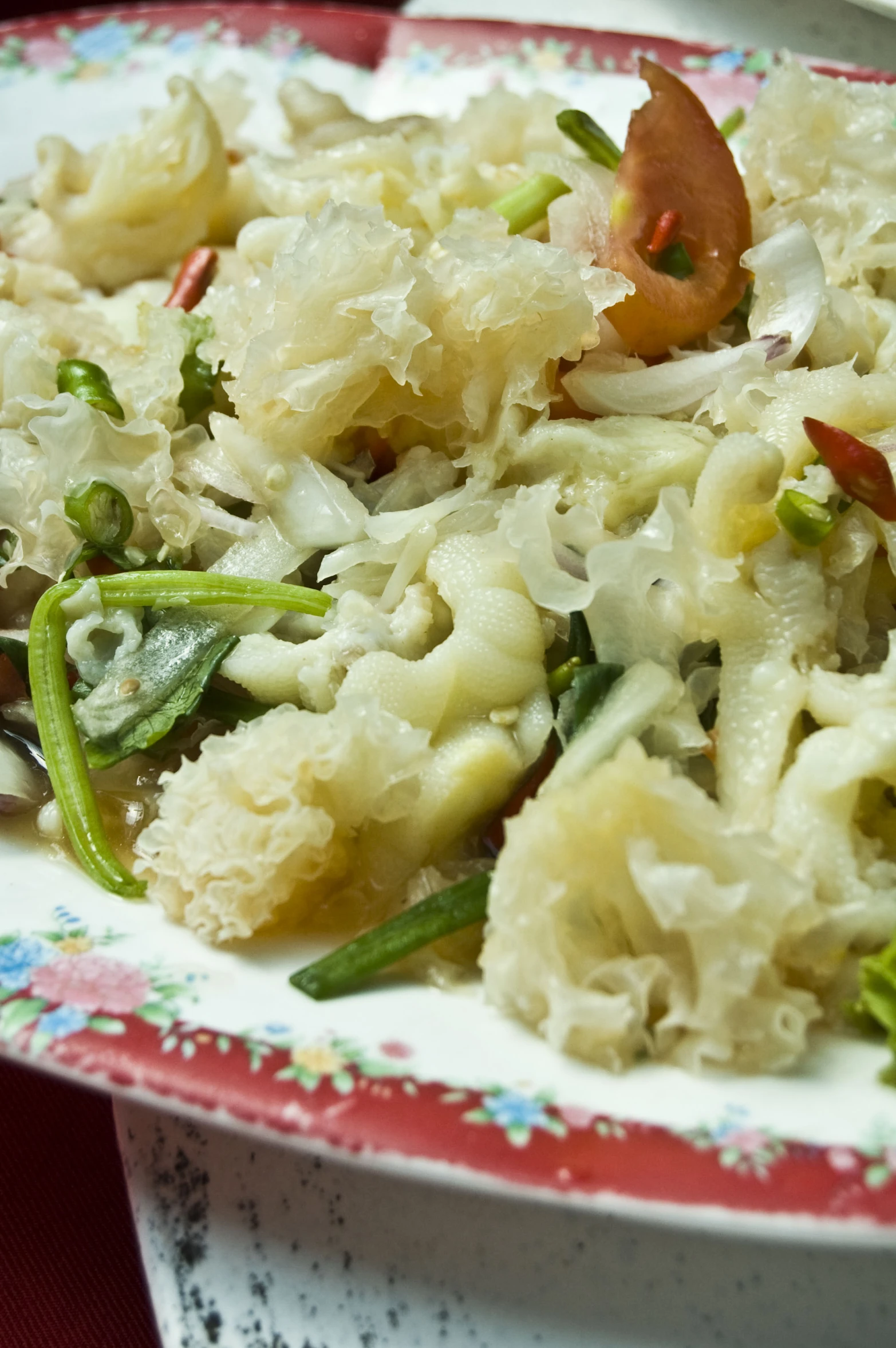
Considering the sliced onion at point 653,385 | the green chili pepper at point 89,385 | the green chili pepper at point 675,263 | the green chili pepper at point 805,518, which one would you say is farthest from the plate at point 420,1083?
the green chili pepper at point 675,263

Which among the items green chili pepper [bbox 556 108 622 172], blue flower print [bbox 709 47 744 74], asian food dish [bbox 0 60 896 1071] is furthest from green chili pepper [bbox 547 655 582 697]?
blue flower print [bbox 709 47 744 74]

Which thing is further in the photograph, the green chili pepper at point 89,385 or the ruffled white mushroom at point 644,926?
the green chili pepper at point 89,385

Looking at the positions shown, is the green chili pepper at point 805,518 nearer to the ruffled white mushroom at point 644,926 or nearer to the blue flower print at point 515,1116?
the ruffled white mushroom at point 644,926

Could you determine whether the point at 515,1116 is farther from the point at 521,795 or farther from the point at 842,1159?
the point at 521,795

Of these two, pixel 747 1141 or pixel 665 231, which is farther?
pixel 665 231

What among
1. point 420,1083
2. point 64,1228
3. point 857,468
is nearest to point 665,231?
point 857,468

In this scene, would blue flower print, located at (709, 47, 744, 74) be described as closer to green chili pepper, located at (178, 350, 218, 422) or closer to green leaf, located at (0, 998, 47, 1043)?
green chili pepper, located at (178, 350, 218, 422)

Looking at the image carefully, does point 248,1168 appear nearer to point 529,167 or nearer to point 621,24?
point 529,167
